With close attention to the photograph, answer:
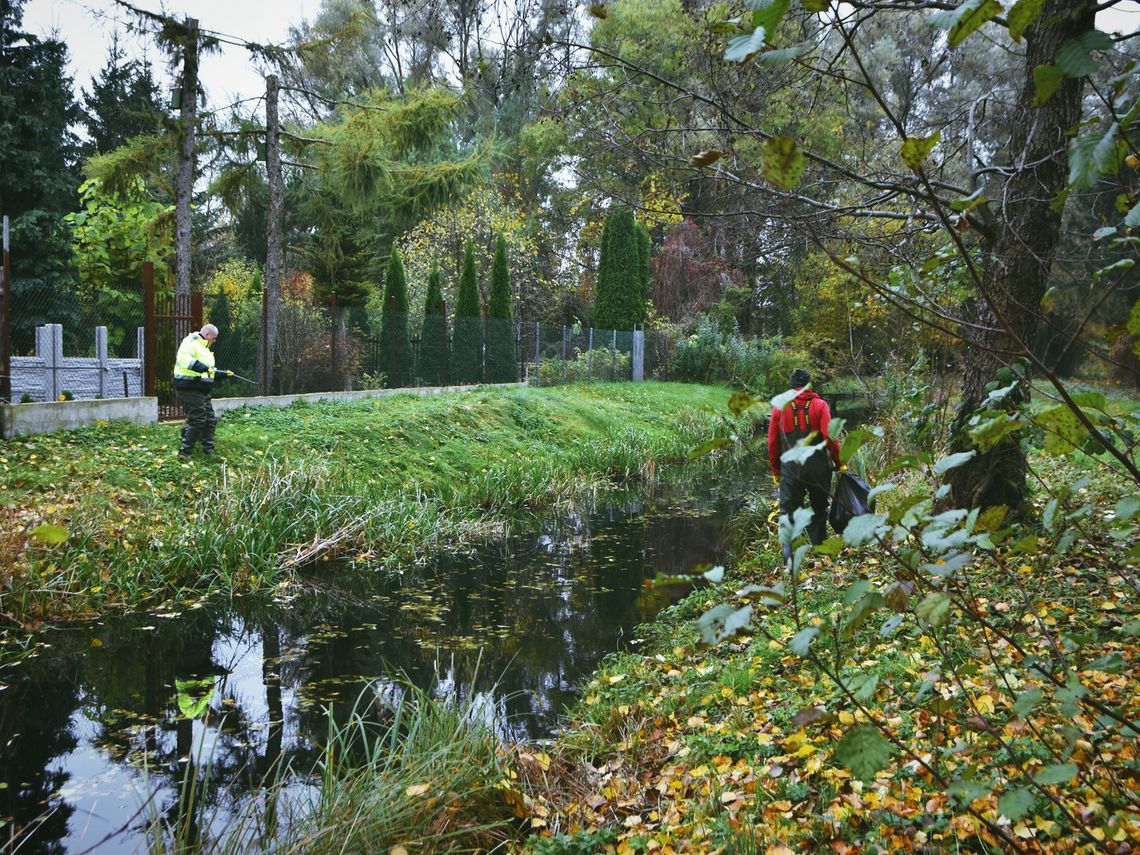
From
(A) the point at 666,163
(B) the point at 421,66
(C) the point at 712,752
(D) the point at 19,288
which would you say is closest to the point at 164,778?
(C) the point at 712,752

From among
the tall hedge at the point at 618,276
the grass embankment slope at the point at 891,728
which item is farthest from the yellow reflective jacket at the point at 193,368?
the tall hedge at the point at 618,276

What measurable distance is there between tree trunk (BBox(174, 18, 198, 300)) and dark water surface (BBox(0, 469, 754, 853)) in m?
9.89

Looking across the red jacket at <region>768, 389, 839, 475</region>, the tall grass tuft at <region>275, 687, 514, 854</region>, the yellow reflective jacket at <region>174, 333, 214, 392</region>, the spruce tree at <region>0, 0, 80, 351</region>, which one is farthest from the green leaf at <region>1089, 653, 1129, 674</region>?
the spruce tree at <region>0, 0, 80, 351</region>

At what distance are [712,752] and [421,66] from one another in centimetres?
3682

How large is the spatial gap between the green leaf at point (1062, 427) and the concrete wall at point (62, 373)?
1254cm

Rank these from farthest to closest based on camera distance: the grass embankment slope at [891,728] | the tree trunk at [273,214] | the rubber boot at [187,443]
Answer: the tree trunk at [273,214] → the rubber boot at [187,443] → the grass embankment slope at [891,728]

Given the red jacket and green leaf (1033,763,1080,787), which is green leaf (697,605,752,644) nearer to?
green leaf (1033,763,1080,787)

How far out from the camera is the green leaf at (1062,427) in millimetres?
1967

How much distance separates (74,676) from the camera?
5973 mm

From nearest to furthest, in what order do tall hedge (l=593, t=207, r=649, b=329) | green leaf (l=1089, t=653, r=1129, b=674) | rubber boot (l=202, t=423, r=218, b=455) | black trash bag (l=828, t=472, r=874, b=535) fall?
green leaf (l=1089, t=653, r=1129, b=674) → black trash bag (l=828, t=472, r=874, b=535) → rubber boot (l=202, t=423, r=218, b=455) → tall hedge (l=593, t=207, r=649, b=329)

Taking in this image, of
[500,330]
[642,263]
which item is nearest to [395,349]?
[500,330]

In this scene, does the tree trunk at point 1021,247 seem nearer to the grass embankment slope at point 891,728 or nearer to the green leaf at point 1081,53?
the grass embankment slope at point 891,728

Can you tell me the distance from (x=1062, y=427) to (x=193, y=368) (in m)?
10.1

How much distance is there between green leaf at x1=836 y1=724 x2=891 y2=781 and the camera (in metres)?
1.55
